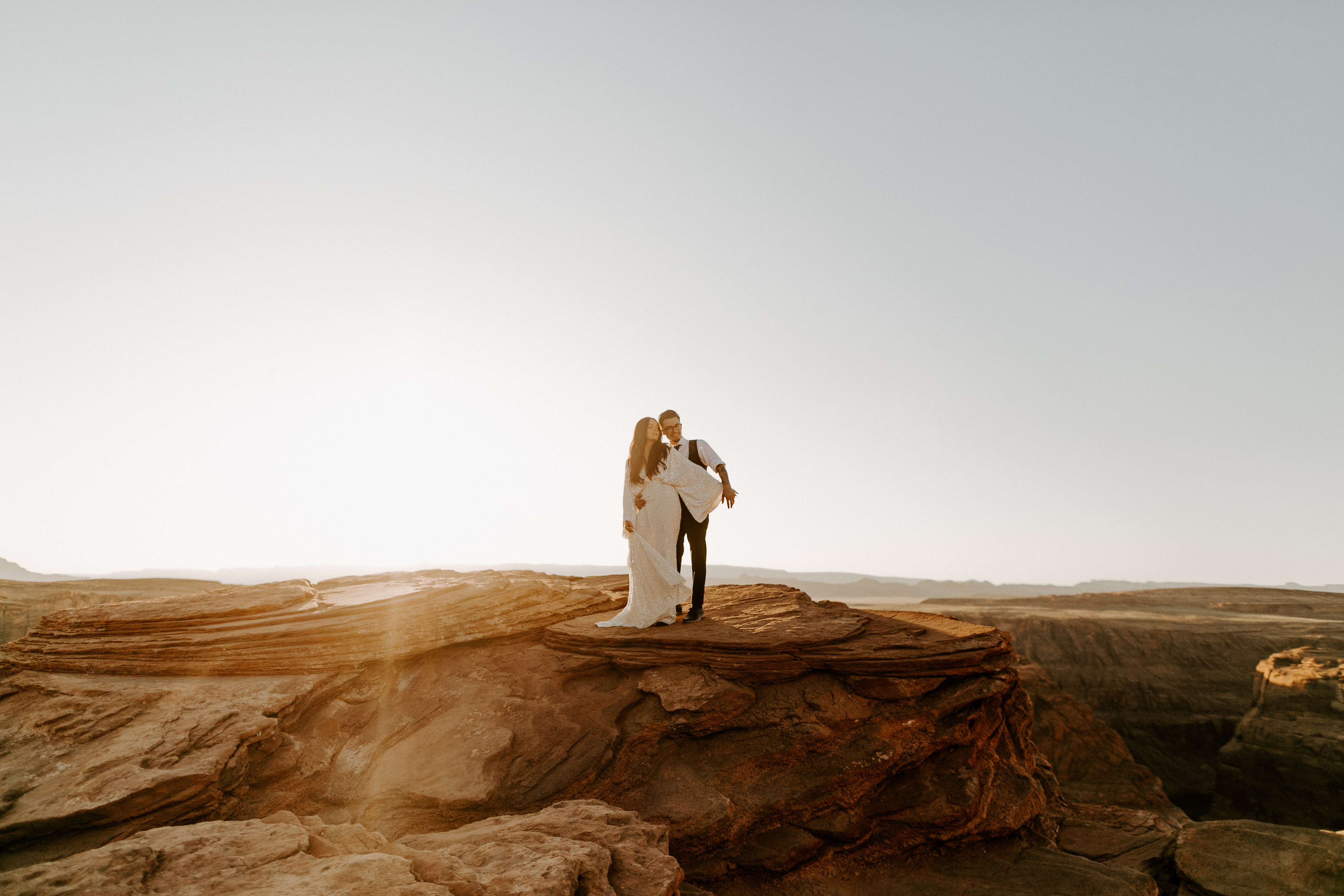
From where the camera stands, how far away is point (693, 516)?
824 centimetres

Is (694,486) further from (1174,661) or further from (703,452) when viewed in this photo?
(1174,661)

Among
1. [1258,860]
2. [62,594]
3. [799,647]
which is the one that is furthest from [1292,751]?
[62,594]

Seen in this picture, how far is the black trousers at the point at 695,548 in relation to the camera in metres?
8.26

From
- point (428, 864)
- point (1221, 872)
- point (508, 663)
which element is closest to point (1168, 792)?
point (1221, 872)

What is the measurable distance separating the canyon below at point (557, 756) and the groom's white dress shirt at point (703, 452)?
230 cm

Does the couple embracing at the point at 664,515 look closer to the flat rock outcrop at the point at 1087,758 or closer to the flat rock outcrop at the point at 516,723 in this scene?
the flat rock outcrop at the point at 516,723

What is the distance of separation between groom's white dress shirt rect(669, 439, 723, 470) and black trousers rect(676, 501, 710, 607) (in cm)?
70

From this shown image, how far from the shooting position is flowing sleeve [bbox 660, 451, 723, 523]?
8172 millimetres

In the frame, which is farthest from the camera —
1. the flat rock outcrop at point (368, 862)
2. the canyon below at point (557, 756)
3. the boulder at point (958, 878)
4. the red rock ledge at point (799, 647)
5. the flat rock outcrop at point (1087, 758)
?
the flat rock outcrop at point (1087, 758)

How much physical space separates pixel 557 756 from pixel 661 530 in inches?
123

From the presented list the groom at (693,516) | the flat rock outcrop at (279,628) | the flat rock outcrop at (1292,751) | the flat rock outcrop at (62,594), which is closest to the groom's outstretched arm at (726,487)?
the groom at (693,516)

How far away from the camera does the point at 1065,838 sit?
27.4 ft

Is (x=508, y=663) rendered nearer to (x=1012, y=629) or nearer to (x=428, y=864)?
(x=428, y=864)

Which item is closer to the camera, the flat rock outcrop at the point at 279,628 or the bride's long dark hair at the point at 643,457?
the flat rock outcrop at the point at 279,628
